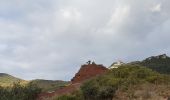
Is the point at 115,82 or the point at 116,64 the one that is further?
the point at 116,64

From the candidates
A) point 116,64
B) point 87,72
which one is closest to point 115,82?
point 87,72

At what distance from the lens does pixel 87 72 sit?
70.7m

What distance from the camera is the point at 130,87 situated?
51.1 meters

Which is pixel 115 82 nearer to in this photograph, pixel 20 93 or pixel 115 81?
pixel 115 81

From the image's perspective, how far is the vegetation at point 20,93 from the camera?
5766 centimetres

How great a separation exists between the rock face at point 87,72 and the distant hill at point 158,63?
88.1 feet

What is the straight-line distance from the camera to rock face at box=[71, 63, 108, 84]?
6988 centimetres

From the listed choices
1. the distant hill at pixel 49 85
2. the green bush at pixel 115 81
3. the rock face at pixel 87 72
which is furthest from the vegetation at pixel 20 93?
the rock face at pixel 87 72

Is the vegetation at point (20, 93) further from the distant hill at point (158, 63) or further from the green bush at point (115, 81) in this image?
the distant hill at point (158, 63)

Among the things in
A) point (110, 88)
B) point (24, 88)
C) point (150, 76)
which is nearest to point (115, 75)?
point (150, 76)

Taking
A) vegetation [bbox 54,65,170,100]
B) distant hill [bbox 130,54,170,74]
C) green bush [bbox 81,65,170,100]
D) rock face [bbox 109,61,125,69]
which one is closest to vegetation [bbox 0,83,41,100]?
vegetation [bbox 54,65,170,100]

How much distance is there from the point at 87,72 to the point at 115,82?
59.3 ft

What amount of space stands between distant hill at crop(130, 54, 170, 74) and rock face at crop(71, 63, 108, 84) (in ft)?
88.1

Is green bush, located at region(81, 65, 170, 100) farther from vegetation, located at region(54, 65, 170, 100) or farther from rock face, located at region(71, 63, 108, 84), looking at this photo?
rock face, located at region(71, 63, 108, 84)
